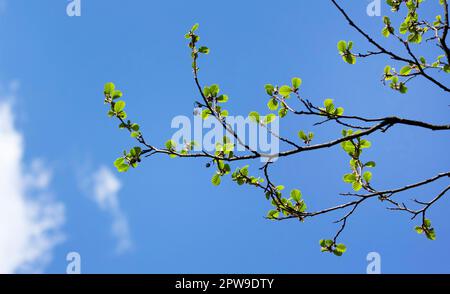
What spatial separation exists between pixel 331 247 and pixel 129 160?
104 inches

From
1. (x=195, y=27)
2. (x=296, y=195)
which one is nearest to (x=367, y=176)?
(x=296, y=195)

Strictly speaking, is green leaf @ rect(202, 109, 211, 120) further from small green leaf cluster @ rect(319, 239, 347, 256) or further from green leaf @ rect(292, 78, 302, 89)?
small green leaf cluster @ rect(319, 239, 347, 256)

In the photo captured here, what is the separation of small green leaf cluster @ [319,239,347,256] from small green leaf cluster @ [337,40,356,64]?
2.19 meters

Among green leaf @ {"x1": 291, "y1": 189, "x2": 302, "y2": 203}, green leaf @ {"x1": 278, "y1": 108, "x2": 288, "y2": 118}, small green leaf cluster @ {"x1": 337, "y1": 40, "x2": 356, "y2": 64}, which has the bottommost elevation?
green leaf @ {"x1": 291, "y1": 189, "x2": 302, "y2": 203}

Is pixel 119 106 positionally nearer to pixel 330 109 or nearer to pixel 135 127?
pixel 135 127

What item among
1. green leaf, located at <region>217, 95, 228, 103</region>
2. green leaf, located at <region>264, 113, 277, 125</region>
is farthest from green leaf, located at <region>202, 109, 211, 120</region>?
green leaf, located at <region>264, 113, 277, 125</region>

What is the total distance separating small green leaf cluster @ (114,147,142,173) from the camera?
3.93m

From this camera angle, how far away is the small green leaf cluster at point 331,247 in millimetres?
4426

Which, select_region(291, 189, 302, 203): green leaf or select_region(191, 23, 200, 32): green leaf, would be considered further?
select_region(291, 189, 302, 203): green leaf

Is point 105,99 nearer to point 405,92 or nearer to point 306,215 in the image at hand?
point 306,215

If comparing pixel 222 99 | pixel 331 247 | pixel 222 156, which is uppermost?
pixel 222 99

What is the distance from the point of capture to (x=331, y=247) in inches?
176

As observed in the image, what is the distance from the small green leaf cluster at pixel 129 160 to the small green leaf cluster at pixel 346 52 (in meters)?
2.63

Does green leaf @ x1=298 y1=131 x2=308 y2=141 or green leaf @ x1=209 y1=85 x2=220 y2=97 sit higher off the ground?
green leaf @ x1=209 y1=85 x2=220 y2=97
